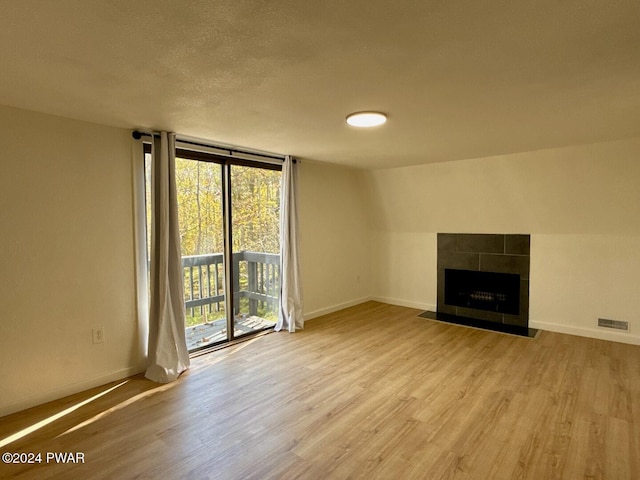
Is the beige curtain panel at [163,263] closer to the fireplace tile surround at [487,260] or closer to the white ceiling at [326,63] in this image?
the white ceiling at [326,63]

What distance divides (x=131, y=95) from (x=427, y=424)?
2.89 metres

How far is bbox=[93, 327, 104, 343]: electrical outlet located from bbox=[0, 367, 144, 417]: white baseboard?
32cm

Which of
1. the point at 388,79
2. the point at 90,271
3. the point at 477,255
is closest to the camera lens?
the point at 388,79

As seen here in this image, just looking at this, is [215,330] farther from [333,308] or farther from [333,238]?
[333,238]

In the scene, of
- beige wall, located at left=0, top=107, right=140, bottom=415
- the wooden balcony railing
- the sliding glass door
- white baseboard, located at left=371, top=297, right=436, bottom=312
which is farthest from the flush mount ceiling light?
white baseboard, located at left=371, top=297, right=436, bottom=312

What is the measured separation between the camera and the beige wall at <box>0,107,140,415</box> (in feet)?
7.97

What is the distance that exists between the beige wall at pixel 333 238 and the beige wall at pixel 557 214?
52 centimetres

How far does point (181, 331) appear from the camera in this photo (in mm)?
3174

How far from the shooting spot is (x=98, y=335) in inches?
112

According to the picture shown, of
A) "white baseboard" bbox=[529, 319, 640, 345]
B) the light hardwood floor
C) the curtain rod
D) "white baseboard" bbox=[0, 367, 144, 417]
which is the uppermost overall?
the curtain rod

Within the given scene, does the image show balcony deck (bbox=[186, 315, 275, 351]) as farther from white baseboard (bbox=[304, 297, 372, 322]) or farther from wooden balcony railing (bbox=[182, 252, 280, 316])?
white baseboard (bbox=[304, 297, 372, 322])

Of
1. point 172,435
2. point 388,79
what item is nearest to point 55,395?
point 172,435

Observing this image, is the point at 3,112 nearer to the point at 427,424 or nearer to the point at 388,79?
the point at 388,79

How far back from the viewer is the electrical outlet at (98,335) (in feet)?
9.29
